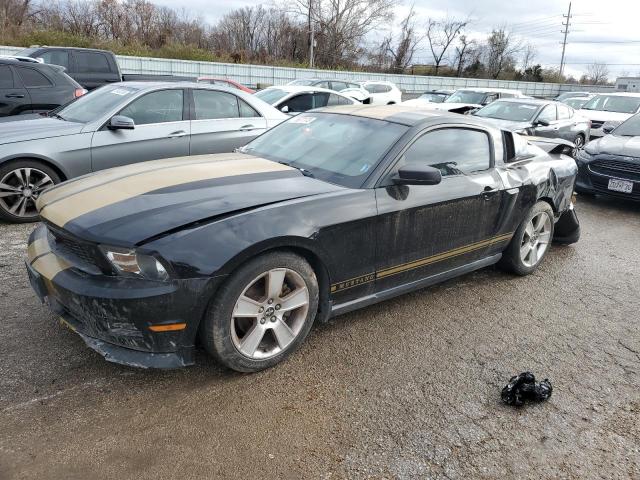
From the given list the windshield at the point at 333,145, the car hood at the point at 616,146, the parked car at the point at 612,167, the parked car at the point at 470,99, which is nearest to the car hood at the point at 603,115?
the parked car at the point at 470,99

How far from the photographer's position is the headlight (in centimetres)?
254

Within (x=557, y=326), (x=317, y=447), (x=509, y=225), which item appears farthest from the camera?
(x=509, y=225)

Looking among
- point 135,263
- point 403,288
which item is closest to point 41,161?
point 135,263

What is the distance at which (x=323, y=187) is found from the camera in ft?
10.7

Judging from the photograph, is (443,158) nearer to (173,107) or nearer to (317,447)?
(317,447)

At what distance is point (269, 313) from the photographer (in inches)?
115

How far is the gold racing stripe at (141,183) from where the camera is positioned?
2.91 metres

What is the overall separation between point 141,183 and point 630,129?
8.56 meters

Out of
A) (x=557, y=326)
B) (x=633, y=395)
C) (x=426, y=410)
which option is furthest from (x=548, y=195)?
(x=426, y=410)

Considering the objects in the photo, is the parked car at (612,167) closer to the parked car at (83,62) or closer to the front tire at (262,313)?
the front tire at (262,313)

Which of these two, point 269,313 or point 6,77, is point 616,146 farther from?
point 6,77

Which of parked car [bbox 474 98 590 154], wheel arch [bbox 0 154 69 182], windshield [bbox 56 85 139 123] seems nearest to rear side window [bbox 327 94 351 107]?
parked car [bbox 474 98 590 154]

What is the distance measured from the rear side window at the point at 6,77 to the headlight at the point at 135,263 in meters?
6.82

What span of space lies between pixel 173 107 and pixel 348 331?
158 inches
